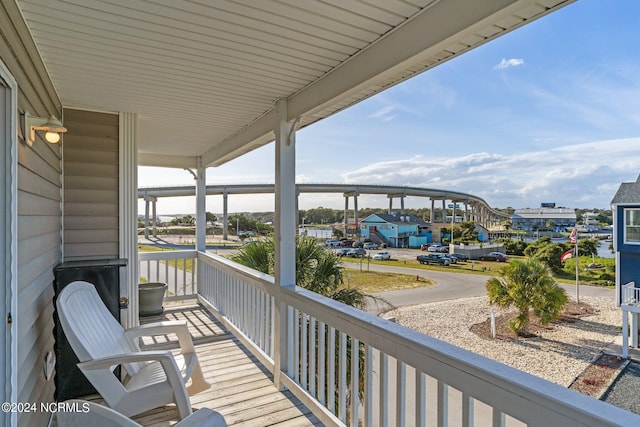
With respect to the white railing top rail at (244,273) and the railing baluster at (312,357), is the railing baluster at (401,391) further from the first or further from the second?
the white railing top rail at (244,273)

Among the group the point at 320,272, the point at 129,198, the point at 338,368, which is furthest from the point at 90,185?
the point at 338,368

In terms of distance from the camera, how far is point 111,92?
2947 mm

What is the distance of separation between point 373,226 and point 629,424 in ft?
24.0

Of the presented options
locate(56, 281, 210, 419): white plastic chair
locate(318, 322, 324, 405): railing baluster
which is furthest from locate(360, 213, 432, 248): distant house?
locate(56, 281, 210, 419): white plastic chair

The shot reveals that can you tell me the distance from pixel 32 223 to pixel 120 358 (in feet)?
3.13

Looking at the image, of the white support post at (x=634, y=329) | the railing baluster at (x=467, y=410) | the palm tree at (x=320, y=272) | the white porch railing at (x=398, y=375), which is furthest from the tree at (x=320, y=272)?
the white support post at (x=634, y=329)

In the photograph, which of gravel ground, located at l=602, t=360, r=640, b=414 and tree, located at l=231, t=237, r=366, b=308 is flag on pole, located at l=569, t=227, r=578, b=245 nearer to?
gravel ground, located at l=602, t=360, r=640, b=414

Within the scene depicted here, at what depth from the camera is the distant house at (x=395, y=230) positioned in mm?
7953

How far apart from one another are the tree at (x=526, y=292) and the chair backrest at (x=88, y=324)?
23.9 feet

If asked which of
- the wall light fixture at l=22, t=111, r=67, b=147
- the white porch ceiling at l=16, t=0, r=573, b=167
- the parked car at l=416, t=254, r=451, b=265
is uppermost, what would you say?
the white porch ceiling at l=16, t=0, r=573, b=167

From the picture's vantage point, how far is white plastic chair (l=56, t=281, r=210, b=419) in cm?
200

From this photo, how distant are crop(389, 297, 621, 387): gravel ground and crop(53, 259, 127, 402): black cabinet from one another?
5008 mm

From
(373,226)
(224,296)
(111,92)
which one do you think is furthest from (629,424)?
(373,226)

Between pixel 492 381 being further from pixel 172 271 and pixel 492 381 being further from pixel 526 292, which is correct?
pixel 526 292
